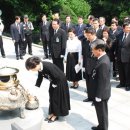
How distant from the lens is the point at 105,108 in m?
6.71

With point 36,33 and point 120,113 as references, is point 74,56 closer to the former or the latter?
point 120,113

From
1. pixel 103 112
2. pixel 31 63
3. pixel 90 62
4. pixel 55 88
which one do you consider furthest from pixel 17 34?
pixel 103 112

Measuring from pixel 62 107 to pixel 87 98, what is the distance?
1.62 meters

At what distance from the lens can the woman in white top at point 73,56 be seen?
9109 millimetres

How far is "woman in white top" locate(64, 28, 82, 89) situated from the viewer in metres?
9.11

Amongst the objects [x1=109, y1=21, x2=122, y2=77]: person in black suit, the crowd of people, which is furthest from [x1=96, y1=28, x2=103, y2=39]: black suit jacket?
[x1=109, y1=21, x2=122, y2=77]: person in black suit

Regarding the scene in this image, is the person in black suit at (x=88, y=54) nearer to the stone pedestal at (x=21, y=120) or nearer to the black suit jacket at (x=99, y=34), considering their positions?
the black suit jacket at (x=99, y=34)

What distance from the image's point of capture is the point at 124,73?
9.68m

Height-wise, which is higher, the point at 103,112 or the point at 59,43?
the point at 59,43

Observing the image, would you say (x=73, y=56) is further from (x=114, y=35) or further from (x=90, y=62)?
(x=114, y=35)

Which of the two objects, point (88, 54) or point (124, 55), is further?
point (124, 55)

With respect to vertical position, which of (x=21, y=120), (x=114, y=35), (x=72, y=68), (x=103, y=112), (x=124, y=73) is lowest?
(x=21, y=120)

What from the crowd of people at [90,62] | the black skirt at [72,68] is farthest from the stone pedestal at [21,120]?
the black skirt at [72,68]

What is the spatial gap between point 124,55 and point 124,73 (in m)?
0.59
